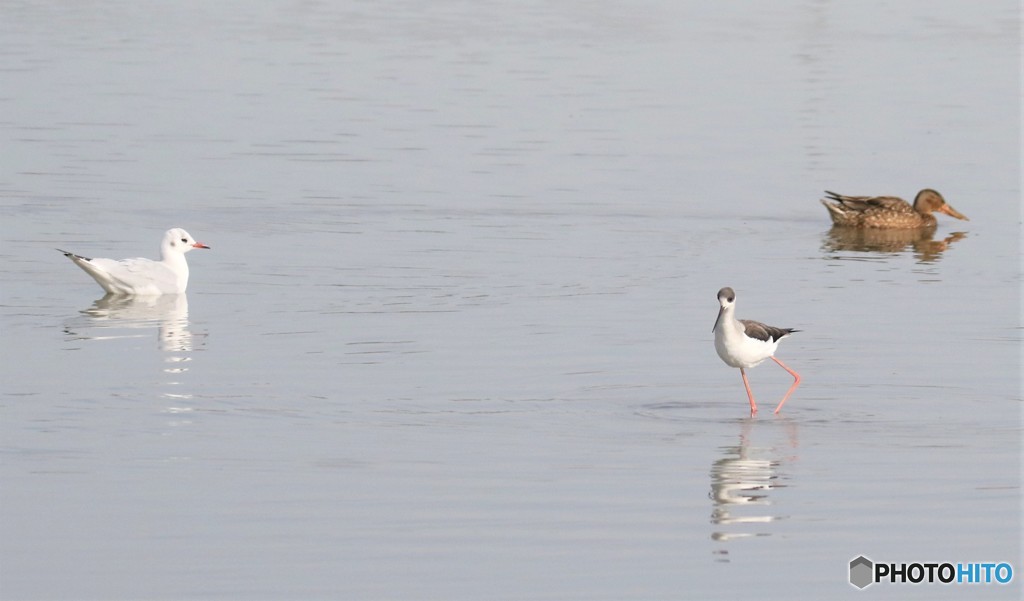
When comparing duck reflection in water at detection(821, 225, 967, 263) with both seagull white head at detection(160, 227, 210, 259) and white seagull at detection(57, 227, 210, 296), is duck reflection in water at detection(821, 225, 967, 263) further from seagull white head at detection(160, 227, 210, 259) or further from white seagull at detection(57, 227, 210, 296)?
white seagull at detection(57, 227, 210, 296)

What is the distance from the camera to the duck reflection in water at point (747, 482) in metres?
8.97

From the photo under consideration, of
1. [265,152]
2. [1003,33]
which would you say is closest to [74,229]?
[265,152]

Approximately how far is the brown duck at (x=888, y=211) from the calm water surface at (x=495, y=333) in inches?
11.8

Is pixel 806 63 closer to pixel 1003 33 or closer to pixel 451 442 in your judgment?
pixel 1003 33

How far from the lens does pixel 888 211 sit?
69.2ft

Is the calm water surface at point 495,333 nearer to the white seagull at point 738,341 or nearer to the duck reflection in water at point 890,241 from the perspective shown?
the duck reflection in water at point 890,241

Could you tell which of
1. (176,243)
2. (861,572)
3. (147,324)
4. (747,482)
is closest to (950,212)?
(176,243)

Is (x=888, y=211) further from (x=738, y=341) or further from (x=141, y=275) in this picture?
(x=738, y=341)

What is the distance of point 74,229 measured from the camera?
18703 millimetres

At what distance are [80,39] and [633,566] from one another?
99.1 feet

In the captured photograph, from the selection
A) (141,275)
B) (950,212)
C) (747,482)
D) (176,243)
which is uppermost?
(950,212)

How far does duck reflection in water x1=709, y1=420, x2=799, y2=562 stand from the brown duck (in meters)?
9.92

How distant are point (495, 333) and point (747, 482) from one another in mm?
4440

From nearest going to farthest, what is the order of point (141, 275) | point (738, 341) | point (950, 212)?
point (738, 341) → point (141, 275) → point (950, 212)
